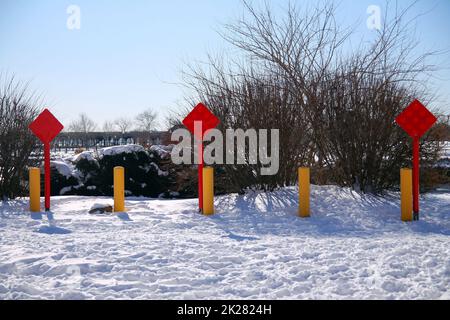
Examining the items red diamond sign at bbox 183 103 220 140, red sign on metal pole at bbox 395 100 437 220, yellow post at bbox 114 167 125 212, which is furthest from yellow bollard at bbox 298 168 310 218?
yellow post at bbox 114 167 125 212

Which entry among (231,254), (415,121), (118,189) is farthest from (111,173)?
(231,254)

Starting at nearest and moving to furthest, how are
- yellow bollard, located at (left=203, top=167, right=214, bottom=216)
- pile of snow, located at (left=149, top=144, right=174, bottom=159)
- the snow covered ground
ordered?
the snow covered ground, yellow bollard, located at (left=203, top=167, right=214, bottom=216), pile of snow, located at (left=149, top=144, right=174, bottom=159)

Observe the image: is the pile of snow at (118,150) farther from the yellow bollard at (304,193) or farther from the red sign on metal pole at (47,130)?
the yellow bollard at (304,193)

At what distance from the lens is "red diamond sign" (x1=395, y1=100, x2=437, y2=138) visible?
6.26 metres

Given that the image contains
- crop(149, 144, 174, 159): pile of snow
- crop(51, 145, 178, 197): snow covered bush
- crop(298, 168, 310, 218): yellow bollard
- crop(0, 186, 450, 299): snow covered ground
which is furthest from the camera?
crop(149, 144, 174, 159): pile of snow

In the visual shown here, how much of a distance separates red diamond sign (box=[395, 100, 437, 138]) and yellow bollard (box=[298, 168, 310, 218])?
156 centimetres

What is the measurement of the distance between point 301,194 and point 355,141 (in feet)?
6.27

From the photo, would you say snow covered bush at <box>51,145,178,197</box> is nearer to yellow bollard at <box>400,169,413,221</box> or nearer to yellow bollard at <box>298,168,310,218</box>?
yellow bollard at <box>298,168,310,218</box>

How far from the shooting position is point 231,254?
4.42 m

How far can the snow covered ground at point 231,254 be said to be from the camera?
338 centimetres

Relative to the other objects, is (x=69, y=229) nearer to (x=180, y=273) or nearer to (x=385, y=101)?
(x=180, y=273)

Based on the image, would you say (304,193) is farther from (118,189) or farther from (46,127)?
(46,127)

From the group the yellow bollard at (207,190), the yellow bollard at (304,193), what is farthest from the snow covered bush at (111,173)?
the yellow bollard at (304,193)

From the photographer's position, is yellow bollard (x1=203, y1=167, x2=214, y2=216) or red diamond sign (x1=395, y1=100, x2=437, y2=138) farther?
yellow bollard (x1=203, y1=167, x2=214, y2=216)
